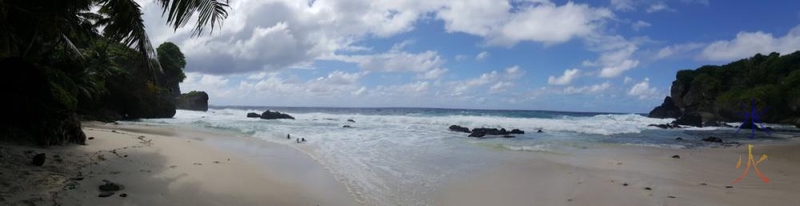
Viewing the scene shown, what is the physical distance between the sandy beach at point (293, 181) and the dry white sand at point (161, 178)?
1 cm

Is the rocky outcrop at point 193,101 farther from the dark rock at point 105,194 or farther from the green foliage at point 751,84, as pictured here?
the green foliage at point 751,84

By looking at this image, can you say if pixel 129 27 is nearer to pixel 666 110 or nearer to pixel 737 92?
pixel 737 92

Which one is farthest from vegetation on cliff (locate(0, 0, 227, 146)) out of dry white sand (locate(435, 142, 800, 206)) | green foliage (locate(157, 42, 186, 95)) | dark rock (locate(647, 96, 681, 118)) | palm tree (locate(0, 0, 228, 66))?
dark rock (locate(647, 96, 681, 118))

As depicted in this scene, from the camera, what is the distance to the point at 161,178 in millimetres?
6461

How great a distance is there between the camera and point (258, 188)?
21.4 ft

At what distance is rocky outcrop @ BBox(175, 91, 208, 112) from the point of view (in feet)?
170

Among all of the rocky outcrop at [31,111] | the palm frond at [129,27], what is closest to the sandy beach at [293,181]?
the rocky outcrop at [31,111]

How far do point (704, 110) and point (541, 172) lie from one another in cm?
5284

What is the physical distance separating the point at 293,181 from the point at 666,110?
68620 mm

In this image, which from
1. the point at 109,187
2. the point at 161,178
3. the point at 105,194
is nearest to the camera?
the point at 105,194

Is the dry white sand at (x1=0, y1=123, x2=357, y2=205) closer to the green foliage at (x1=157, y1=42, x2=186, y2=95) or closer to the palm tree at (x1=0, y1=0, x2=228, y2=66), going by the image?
the palm tree at (x1=0, y1=0, x2=228, y2=66)

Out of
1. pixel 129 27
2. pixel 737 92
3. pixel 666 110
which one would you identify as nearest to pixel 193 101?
pixel 129 27

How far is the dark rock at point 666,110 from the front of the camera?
61.2 m

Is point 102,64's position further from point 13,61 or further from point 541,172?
point 541,172
